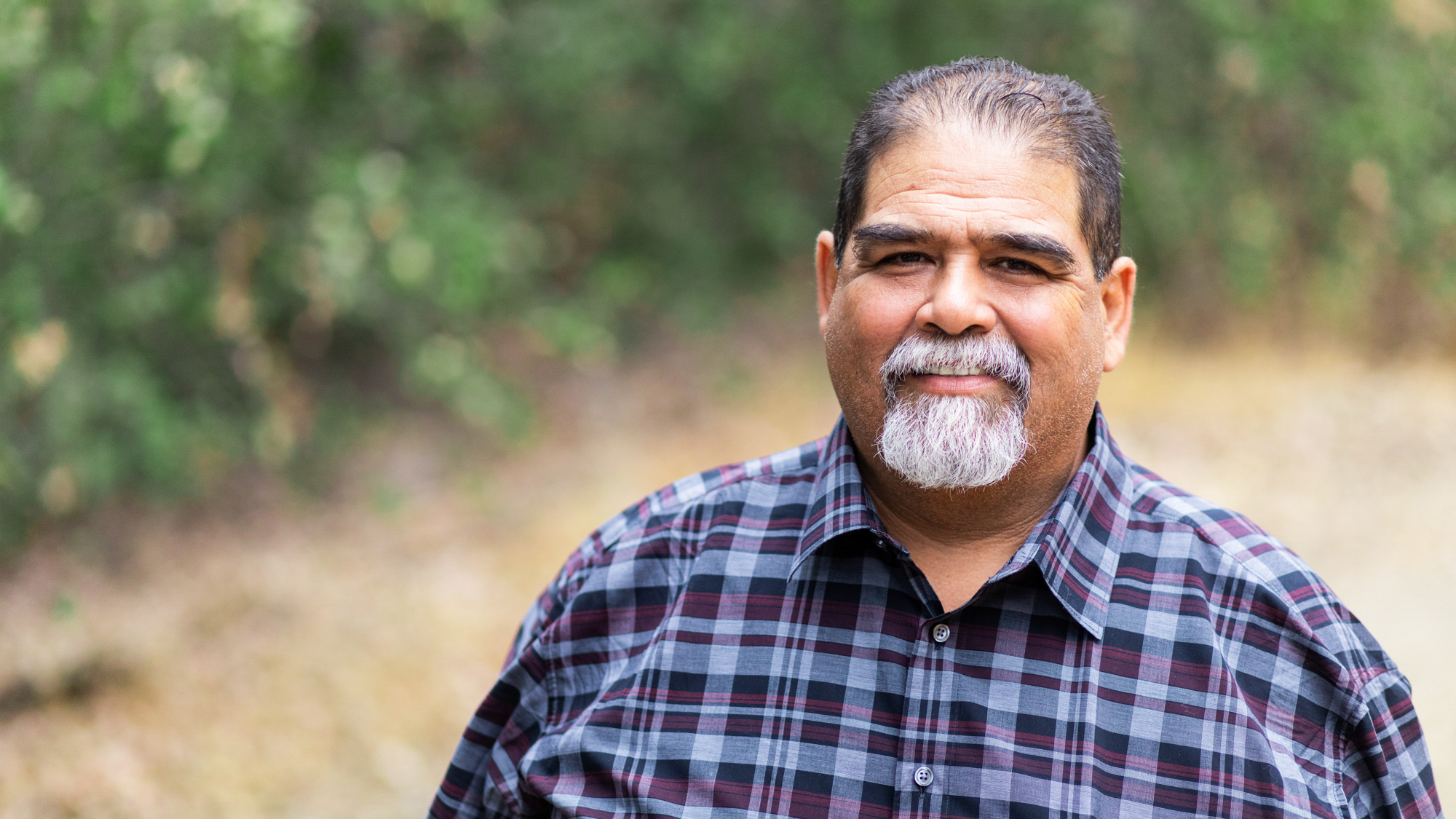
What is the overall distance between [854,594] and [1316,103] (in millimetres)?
7693

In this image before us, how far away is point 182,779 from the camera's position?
480 centimetres

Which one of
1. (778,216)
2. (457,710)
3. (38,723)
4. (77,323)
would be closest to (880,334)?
(457,710)

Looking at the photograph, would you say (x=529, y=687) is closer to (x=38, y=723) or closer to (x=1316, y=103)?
(x=38, y=723)

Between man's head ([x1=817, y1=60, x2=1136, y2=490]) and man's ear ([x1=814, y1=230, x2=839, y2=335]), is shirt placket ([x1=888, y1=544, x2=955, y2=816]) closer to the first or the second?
man's head ([x1=817, y1=60, x2=1136, y2=490])

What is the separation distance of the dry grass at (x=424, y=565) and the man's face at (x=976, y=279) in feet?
11.7

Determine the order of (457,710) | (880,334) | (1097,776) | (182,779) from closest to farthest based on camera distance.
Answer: (1097,776) < (880,334) < (182,779) < (457,710)

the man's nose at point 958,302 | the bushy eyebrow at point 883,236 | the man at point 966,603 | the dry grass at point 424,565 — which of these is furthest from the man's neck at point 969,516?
the dry grass at point 424,565

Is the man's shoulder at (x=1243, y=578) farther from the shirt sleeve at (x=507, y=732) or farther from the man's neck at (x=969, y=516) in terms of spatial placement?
the shirt sleeve at (x=507, y=732)

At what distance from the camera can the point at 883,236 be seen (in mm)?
1896

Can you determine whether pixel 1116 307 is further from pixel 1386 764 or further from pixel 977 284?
pixel 1386 764

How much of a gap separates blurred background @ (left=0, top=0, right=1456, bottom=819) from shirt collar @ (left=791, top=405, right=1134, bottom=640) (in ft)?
9.01

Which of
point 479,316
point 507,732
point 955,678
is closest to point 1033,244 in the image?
point 955,678

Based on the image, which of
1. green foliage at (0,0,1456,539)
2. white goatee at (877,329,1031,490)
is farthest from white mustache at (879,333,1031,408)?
green foliage at (0,0,1456,539)

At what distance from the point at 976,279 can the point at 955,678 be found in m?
0.61
